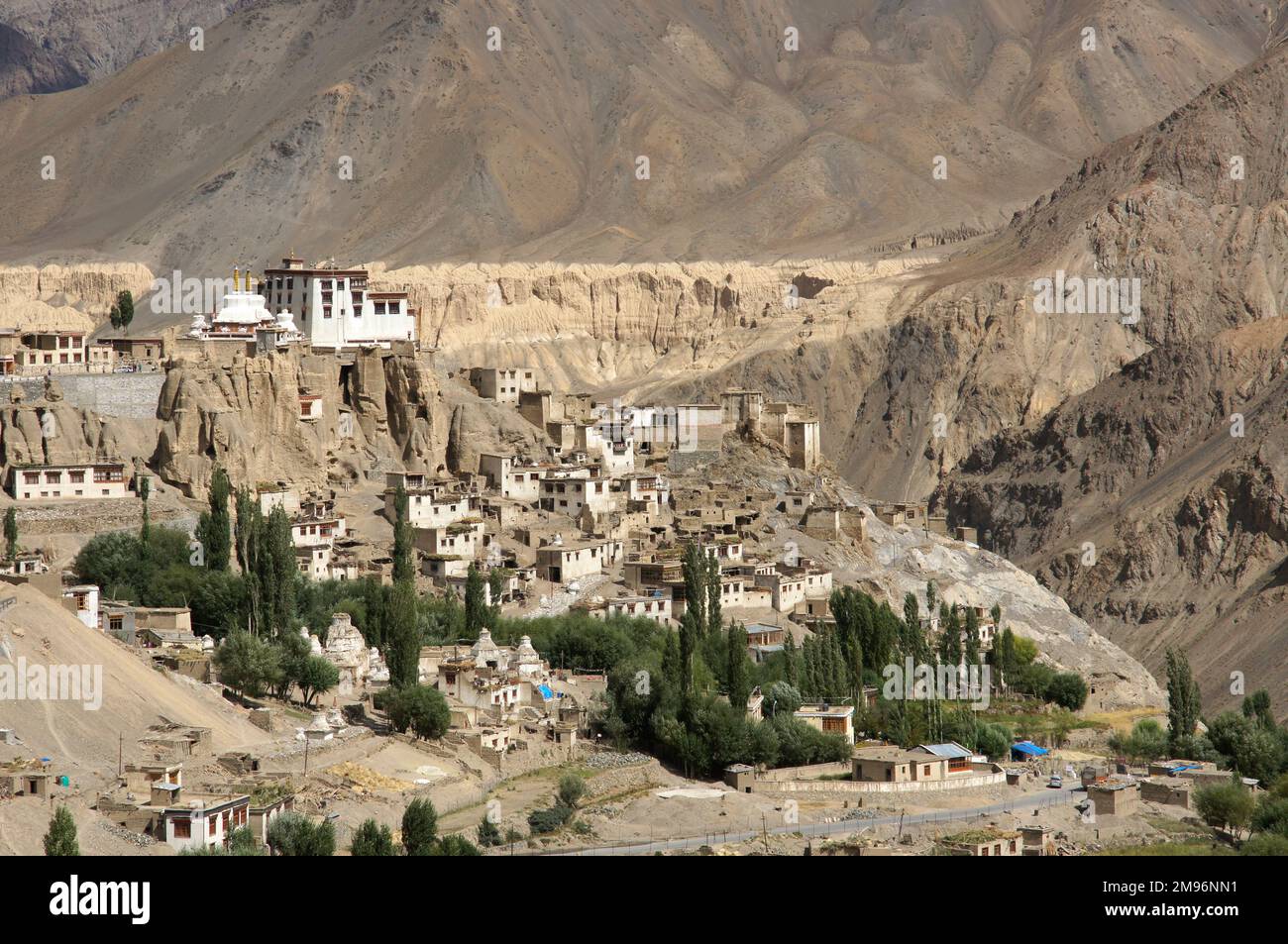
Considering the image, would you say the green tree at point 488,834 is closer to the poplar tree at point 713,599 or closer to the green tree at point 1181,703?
the poplar tree at point 713,599

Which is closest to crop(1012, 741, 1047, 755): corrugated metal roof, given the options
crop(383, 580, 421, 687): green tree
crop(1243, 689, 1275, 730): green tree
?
crop(1243, 689, 1275, 730): green tree

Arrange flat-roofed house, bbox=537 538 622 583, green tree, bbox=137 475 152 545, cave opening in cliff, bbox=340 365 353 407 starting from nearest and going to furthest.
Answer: green tree, bbox=137 475 152 545 → flat-roofed house, bbox=537 538 622 583 → cave opening in cliff, bbox=340 365 353 407

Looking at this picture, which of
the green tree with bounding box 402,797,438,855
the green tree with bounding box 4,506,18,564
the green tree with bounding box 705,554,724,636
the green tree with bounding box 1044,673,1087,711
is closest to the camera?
the green tree with bounding box 402,797,438,855

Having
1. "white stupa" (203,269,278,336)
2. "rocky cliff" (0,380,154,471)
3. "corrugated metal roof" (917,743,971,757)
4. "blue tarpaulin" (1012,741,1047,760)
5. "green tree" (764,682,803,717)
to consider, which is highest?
"white stupa" (203,269,278,336)

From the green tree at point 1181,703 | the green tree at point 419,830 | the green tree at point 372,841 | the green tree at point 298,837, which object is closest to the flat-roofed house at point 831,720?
the green tree at point 1181,703

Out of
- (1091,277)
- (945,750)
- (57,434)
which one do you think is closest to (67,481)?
(57,434)

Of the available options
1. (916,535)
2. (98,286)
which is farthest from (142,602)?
(98,286)

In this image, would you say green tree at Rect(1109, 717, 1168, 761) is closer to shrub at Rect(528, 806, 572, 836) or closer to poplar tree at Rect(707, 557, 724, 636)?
poplar tree at Rect(707, 557, 724, 636)
